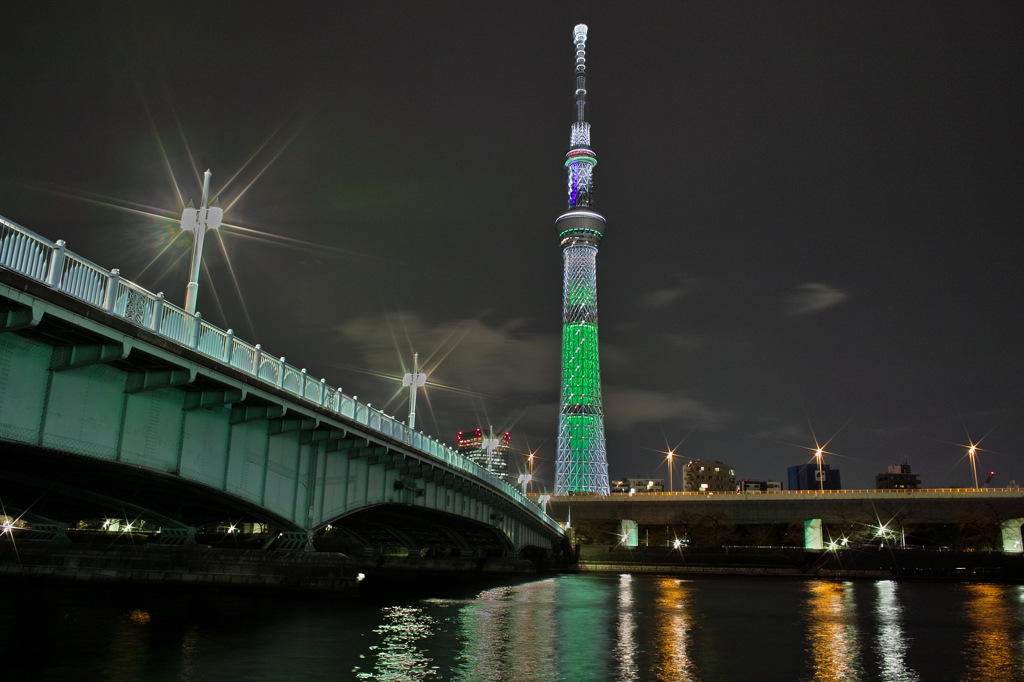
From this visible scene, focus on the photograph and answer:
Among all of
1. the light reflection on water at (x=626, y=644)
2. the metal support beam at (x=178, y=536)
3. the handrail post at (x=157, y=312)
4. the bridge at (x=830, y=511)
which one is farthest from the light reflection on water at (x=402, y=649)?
the bridge at (x=830, y=511)

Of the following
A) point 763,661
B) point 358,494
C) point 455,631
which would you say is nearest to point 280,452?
point 358,494

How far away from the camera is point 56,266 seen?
1916 cm

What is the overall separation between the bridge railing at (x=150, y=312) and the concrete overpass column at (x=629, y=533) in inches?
3135

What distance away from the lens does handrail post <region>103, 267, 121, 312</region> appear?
20906mm

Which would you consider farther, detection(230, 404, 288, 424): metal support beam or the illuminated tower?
the illuminated tower

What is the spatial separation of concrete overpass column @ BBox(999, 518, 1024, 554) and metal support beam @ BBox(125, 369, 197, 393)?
10661cm

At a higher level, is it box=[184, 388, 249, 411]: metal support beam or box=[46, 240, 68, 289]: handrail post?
box=[46, 240, 68, 289]: handrail post

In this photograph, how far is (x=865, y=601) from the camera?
4991 centimetres

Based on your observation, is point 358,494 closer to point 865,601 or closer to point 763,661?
point 763,661

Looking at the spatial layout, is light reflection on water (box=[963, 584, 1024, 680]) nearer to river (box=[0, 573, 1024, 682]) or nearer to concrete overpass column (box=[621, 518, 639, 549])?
river (box=[0, 573, 1024, 682])

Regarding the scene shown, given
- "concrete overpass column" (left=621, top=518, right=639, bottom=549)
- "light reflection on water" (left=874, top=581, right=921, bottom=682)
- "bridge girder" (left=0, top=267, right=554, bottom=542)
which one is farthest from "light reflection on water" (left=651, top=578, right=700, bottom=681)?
"concrete overpass column" (left=621, top=518, right=639, bottom=549)

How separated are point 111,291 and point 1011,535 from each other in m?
111

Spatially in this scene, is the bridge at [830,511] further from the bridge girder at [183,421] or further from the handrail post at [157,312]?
the handrail post at [157,312]

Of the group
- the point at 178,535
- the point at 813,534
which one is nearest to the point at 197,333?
the point at 178,535
